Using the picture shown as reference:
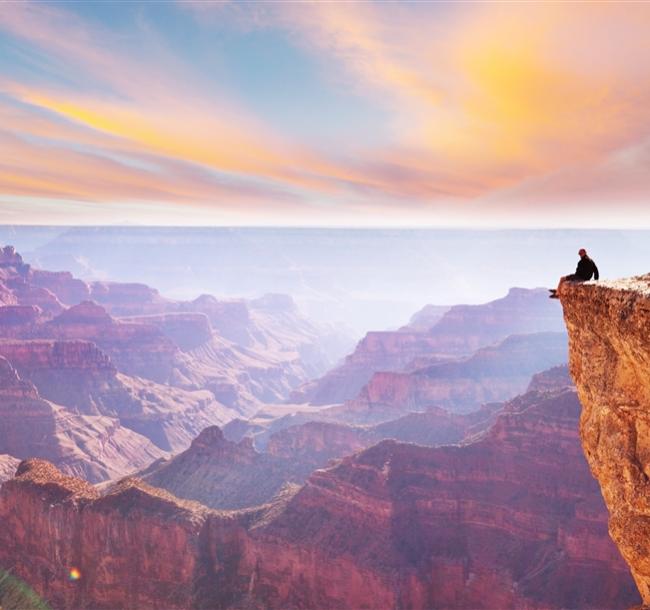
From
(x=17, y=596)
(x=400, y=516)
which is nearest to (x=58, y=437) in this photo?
(x=17, y=596)

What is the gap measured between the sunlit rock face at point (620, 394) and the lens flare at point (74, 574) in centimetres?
4723

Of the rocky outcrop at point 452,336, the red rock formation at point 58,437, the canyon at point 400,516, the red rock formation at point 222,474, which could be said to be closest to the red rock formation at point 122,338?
the rocky outcrop at point 452,336

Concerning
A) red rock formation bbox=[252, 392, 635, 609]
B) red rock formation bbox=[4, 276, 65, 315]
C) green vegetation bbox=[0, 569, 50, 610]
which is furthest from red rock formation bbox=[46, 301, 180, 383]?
red rock formation bbox=[252, 392, 635, 609]

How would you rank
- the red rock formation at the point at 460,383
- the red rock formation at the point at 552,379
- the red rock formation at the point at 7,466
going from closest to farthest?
the red rock formation at the point at 552,379
the red rock formation at the point at 7,466
the red rock formation at the point at 460,383

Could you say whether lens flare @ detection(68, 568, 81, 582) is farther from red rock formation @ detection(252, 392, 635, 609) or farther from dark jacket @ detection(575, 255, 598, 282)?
dark jacket @ detection(575, 255, 598, 282)

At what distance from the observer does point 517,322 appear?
16488cm

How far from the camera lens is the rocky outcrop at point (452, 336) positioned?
15962cm

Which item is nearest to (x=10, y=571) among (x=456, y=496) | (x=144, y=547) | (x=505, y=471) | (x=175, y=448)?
(x=144, y=547)

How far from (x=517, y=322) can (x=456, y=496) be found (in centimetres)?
12069

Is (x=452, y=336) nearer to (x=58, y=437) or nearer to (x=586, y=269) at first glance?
(x=58, y=437)

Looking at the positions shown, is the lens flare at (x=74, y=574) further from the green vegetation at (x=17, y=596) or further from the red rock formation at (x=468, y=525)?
the red rock formation at (x=468, y=525)

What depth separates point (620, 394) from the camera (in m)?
10.7

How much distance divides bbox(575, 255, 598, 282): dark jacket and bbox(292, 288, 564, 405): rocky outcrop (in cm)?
14565

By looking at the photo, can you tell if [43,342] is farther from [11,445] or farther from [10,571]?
[10,571]
